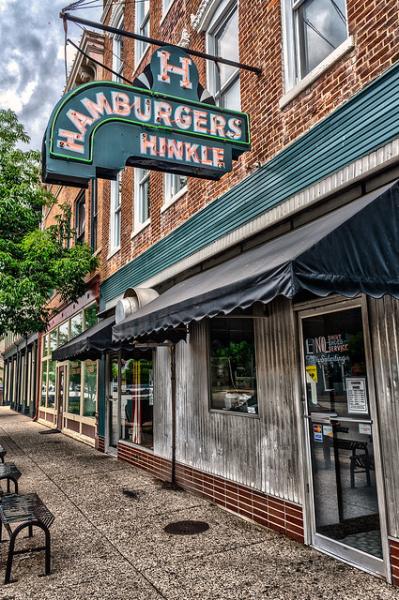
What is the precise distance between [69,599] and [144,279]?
650cm

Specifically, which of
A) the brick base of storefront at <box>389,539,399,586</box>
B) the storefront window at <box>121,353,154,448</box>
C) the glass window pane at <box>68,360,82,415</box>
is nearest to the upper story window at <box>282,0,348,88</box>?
the brick base of storefront at <box>389,539,399,586</box>

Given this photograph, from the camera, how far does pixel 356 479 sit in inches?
175

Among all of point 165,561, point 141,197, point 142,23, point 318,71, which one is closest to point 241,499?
point 165,561

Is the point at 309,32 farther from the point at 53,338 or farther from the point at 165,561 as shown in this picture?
the point at 53,338

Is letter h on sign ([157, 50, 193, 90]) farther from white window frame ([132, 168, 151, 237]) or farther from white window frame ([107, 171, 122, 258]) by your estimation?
white window frame ([107, 171, 122, 258])

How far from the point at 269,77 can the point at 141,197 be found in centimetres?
535

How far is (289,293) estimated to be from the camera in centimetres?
333

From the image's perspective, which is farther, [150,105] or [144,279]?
[144,279]

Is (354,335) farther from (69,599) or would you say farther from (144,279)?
(144,279)

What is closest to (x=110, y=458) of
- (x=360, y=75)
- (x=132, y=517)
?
(x=132, y=517)

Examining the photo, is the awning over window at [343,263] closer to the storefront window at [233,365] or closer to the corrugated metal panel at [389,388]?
the corrugated metal panel at [389,388]

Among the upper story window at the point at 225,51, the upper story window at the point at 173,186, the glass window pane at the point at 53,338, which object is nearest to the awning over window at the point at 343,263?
the upper story window at the point at 225,51

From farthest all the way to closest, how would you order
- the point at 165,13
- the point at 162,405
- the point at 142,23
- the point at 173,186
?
the point at 142,23, the point at 165,13, the point at 173,186, the point at 162,405

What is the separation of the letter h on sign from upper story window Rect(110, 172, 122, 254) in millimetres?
6377
